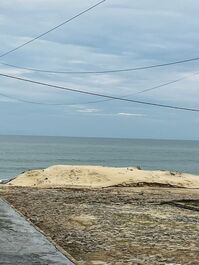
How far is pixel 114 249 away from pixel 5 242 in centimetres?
227

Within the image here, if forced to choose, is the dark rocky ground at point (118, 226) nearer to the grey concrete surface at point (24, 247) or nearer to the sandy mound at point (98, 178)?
the grey concrete surface at point (24, 247)

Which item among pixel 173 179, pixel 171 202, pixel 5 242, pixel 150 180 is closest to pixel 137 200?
pixel 171 202

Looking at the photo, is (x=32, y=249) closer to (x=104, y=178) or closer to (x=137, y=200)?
(x=137, y=200)

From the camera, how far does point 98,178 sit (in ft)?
120

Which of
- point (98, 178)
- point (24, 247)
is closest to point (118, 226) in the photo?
point (24, 247)

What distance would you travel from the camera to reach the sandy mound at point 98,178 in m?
34.2

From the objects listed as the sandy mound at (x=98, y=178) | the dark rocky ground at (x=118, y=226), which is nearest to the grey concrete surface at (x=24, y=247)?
the dark rocky ground at (x=118, y=226)

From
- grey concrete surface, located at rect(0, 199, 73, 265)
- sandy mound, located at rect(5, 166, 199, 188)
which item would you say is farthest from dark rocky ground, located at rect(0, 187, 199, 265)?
sandy mound, located at rect(5, 166, 199, 188)

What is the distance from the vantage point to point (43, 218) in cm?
1590

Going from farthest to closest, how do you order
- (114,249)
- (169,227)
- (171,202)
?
(171,202) → (169,227) → (114,249)

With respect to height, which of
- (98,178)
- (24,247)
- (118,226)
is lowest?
(98,178)

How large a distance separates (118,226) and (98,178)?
22030mm

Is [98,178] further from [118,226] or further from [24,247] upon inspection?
[24,247]

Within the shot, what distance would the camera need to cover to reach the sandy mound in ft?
112
